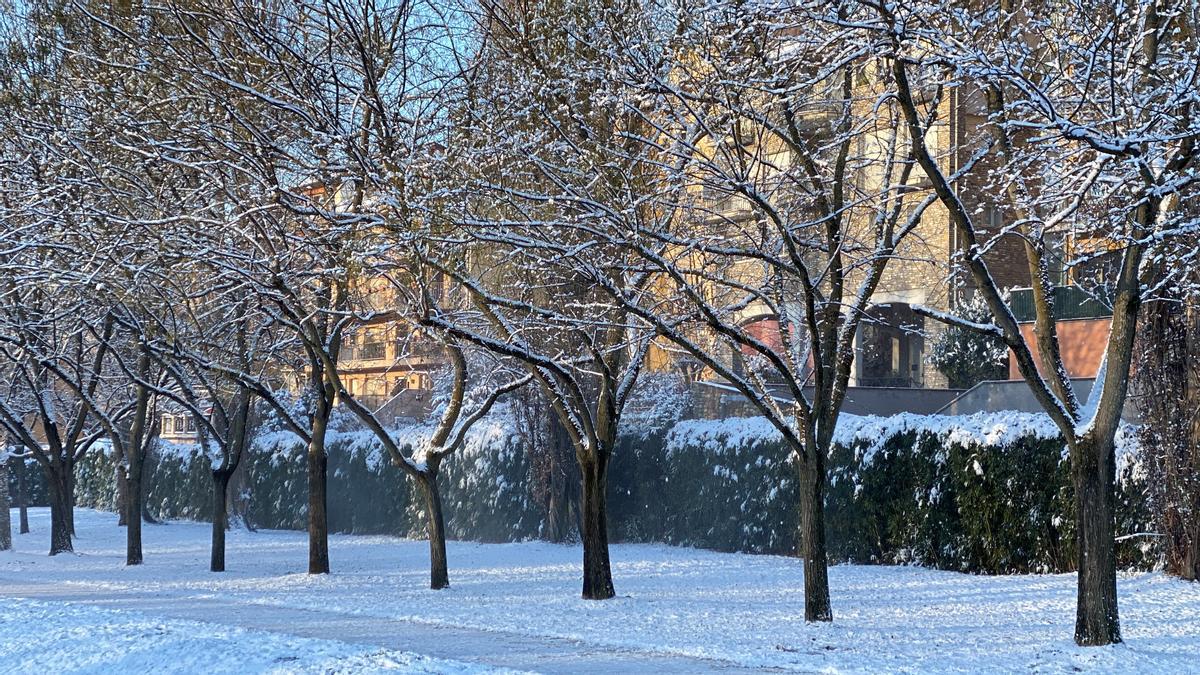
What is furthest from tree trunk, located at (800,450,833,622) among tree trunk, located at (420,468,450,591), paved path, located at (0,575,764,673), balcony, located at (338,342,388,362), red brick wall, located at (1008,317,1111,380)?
balcony, located at (338,342,388,362)

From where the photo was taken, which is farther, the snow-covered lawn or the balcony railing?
the balcony railing

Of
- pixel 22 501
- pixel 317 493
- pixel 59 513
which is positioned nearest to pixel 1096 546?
pixel 317 493

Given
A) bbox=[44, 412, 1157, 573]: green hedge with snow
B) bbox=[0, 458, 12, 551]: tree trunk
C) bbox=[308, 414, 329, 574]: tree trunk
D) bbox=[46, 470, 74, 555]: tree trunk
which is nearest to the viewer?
bbox=[44, 412, 1157, 573]: green hedge with snow

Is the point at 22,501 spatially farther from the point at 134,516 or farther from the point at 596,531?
the point at 596,531

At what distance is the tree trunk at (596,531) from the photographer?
599 inches

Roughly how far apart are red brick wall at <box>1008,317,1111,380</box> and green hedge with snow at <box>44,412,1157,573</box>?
5980 millimetres

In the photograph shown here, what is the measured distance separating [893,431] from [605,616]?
7.29m

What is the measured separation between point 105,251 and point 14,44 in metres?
5.02

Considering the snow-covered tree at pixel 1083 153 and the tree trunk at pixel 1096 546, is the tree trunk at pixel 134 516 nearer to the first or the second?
the snow-covered tree at pixel 1083 153

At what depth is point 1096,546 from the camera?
34.8 ft

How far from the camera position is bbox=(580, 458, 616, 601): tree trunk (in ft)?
49.9

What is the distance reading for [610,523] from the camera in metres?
25.3

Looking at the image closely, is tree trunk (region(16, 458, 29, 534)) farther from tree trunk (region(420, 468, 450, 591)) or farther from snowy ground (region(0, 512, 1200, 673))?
tree trunk (region(420, 468, 450, 591))

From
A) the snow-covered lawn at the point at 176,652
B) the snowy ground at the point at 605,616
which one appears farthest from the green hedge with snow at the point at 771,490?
the snow-covered lawn at the point at 176,652
